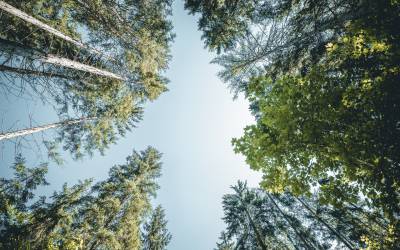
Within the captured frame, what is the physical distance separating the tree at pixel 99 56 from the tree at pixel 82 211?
9.47ft

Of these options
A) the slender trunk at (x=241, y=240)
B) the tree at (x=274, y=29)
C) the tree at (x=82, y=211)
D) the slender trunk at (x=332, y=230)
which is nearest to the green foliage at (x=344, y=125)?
the tree at (x=274, y=29)

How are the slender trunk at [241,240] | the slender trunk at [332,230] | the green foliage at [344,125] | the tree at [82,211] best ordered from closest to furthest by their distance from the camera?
the green foliage at [344,125], the tree at [82,211], the slender trunk at [332,230], the slender trunk at [241,240]

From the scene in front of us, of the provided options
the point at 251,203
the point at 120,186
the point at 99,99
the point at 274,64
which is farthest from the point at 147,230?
the point at 274,64

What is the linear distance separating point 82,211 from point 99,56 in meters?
9.24

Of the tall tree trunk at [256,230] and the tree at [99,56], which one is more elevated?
the tree at [99,56]

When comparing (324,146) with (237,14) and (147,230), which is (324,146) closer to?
(237,14)

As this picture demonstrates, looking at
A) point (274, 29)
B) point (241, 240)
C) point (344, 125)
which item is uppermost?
point (274, 29)

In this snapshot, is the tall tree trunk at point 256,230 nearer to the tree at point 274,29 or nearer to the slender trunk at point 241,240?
the slender trunk at point 241,240

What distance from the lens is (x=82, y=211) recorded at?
14.5 metres

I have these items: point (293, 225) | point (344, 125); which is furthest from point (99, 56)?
point (293, 225)

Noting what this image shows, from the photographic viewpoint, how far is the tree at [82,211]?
13.1 meters

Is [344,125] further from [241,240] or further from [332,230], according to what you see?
[332,230]

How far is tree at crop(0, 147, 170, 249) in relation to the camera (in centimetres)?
1313

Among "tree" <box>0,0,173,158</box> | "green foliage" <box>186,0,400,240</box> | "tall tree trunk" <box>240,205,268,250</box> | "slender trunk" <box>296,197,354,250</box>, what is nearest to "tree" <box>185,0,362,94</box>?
"tree" <box>0,0,173,158</box>
